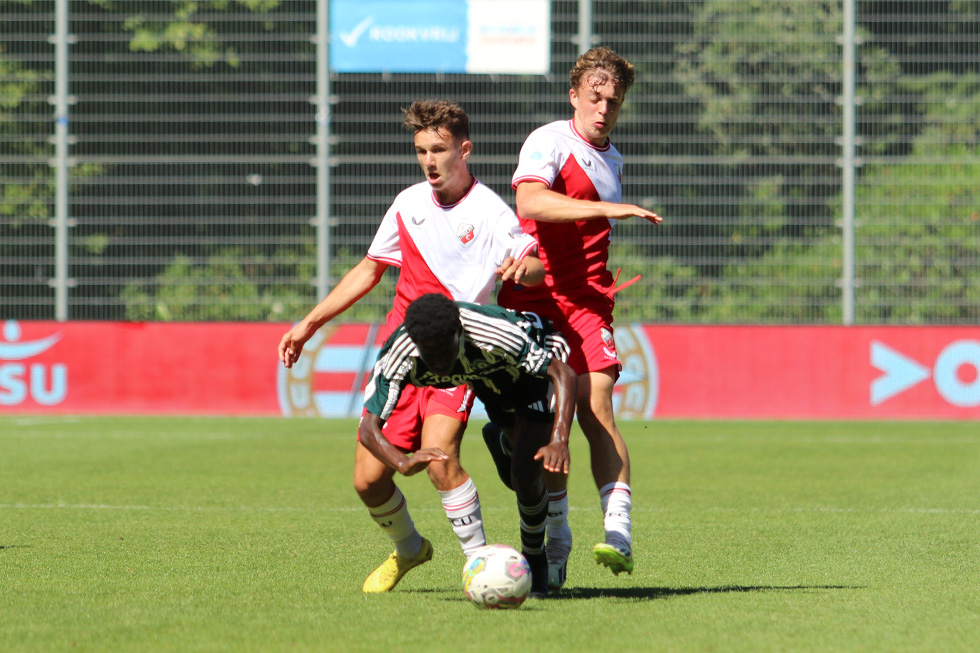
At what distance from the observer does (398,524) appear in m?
5.68

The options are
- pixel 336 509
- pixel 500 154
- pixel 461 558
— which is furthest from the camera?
pixel 500 154

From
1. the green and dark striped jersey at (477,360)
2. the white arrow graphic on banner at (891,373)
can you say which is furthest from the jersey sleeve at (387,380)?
the white arrow graphic on banner at (891,373)

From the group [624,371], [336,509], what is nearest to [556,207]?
[336,509]

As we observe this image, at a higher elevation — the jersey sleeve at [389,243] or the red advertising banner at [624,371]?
the jersey sleeve at [389,243]

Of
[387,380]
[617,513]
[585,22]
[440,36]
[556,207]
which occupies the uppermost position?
[585,22]

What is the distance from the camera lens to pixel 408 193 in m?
5.71

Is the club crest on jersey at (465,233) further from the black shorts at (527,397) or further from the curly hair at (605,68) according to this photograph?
the curly hair at (605,68)

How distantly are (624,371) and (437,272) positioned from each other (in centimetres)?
1161

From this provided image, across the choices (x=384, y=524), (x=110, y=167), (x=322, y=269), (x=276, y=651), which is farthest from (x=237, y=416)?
(x=276, y=651)

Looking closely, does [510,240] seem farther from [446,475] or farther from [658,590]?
[658,590]

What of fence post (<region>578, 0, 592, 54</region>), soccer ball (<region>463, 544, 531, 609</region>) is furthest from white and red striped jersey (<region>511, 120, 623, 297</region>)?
Result: fence post (<region>578, 0, 592, 54</region>)

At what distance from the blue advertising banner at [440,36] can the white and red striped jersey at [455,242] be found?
45.7 ft

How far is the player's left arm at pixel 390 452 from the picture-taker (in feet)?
16.1

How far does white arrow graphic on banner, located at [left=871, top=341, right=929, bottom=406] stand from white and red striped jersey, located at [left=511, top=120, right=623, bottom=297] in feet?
40.5
